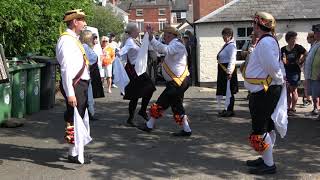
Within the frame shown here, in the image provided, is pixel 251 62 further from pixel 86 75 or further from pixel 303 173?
pixel 86 75

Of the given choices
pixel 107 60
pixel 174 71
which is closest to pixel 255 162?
pixel 174 71

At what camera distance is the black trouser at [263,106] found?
631cm

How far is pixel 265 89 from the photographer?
628cm

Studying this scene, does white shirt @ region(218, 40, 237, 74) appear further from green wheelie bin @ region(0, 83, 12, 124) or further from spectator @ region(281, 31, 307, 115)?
green wheelie bin @ region(0, 83, 12, 124)

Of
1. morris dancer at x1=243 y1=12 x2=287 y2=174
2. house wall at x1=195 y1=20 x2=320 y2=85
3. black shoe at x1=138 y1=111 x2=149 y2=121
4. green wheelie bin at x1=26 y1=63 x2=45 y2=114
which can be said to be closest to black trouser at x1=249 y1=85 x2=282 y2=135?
morris dancer at x1=243 y1=12 x2=287 y2=174

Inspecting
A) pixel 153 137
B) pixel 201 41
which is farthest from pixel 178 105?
pixel 201 41

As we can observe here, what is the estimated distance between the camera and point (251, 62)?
21.0ft

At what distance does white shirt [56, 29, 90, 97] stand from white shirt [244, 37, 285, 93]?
86.8 inches

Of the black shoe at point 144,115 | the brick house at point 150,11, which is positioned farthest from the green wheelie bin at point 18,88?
the brick house at point 150,11

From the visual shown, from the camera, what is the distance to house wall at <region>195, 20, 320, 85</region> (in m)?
17.7

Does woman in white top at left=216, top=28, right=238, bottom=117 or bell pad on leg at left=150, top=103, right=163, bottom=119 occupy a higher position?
woman in white top at left=216, top=28, right=238, bottom=117

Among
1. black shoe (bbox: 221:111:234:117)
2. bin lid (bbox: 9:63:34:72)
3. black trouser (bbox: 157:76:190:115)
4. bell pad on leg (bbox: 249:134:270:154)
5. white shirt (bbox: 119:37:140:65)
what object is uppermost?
white shirt (bbox: 119:37:140:65)

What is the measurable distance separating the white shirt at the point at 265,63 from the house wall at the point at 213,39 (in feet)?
38.4

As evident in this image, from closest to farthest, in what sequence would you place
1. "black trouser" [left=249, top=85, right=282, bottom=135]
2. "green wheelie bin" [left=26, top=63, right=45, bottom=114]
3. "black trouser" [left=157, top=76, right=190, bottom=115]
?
"black trouser" [left=249, top=85, right=282, bottom=135] → "black trouser" [left=157, top=76, right=190, bottom=115] → "green wheelie bin" [left=26, top=63, right=45, bottom=114]
